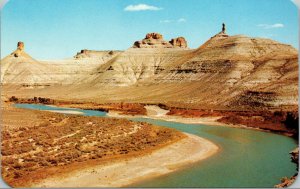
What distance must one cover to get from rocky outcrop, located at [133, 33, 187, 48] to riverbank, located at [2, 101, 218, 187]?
71249 mm

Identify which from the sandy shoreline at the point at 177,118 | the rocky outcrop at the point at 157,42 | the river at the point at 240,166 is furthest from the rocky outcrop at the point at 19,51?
the river at the point at 240,166

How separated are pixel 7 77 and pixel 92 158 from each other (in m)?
88.3

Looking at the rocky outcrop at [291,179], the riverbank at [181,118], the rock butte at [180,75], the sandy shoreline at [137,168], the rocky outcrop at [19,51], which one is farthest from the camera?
the rocky outcrop at [19,51]

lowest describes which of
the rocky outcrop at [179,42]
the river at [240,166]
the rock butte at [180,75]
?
the river at [240,166]

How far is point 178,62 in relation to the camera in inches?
3263

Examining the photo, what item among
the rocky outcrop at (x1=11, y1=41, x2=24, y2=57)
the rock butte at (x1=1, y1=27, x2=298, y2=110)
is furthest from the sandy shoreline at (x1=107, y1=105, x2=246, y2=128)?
the rocky outcrop at (x1=11, y1=41, x2=24, y2=57)

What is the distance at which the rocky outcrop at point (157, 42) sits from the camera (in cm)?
10019

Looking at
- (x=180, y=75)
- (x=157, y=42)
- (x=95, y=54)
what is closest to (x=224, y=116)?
(x=180, y=75)

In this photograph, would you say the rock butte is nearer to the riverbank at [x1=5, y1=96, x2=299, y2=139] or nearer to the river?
the riverbank at [x1=5, y1=96, x2=299, y2=139]

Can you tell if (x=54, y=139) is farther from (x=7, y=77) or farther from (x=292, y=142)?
(x=7, y=77)

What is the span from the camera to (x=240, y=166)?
18656 mm

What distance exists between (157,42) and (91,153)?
8395 centimetres

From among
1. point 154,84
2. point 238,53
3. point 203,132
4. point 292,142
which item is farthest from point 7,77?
point 292,142

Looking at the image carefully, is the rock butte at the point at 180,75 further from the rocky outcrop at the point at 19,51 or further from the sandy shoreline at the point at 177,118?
the sandy shoreline at the point at 177,118
